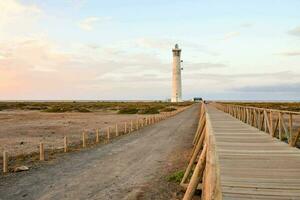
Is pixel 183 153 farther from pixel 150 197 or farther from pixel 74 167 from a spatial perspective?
pixel 150 197

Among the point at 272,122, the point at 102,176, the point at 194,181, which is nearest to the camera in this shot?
the point at 194,181

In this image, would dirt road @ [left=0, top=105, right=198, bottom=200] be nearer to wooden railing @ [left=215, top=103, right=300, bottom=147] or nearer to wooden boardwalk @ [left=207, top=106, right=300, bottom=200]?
wooden boardwalk @ [left=207, top=106, right=300, bottom=200]

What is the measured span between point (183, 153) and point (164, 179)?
246 inches

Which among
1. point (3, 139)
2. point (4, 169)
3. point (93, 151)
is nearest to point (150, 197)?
point (4, 169)

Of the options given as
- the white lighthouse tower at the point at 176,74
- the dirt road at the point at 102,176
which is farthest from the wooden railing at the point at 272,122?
the white lighthouse tower at the point at 176,74

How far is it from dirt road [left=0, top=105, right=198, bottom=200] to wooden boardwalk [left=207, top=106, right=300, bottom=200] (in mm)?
2486

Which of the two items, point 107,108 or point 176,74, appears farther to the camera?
point 176,74

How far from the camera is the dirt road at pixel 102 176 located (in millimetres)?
11297

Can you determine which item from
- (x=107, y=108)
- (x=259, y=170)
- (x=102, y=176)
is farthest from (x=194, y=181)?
(x=107, y=108)

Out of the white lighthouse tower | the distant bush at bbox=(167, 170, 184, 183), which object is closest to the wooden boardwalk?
the distant bush at bbox=(167, 170, 184, 183)

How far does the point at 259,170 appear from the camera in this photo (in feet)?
28.2

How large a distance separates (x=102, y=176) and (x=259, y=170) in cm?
668

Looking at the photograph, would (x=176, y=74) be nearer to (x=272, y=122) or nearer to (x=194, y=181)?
(x=272, y=122)

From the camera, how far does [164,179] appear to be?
13164 millimetres
